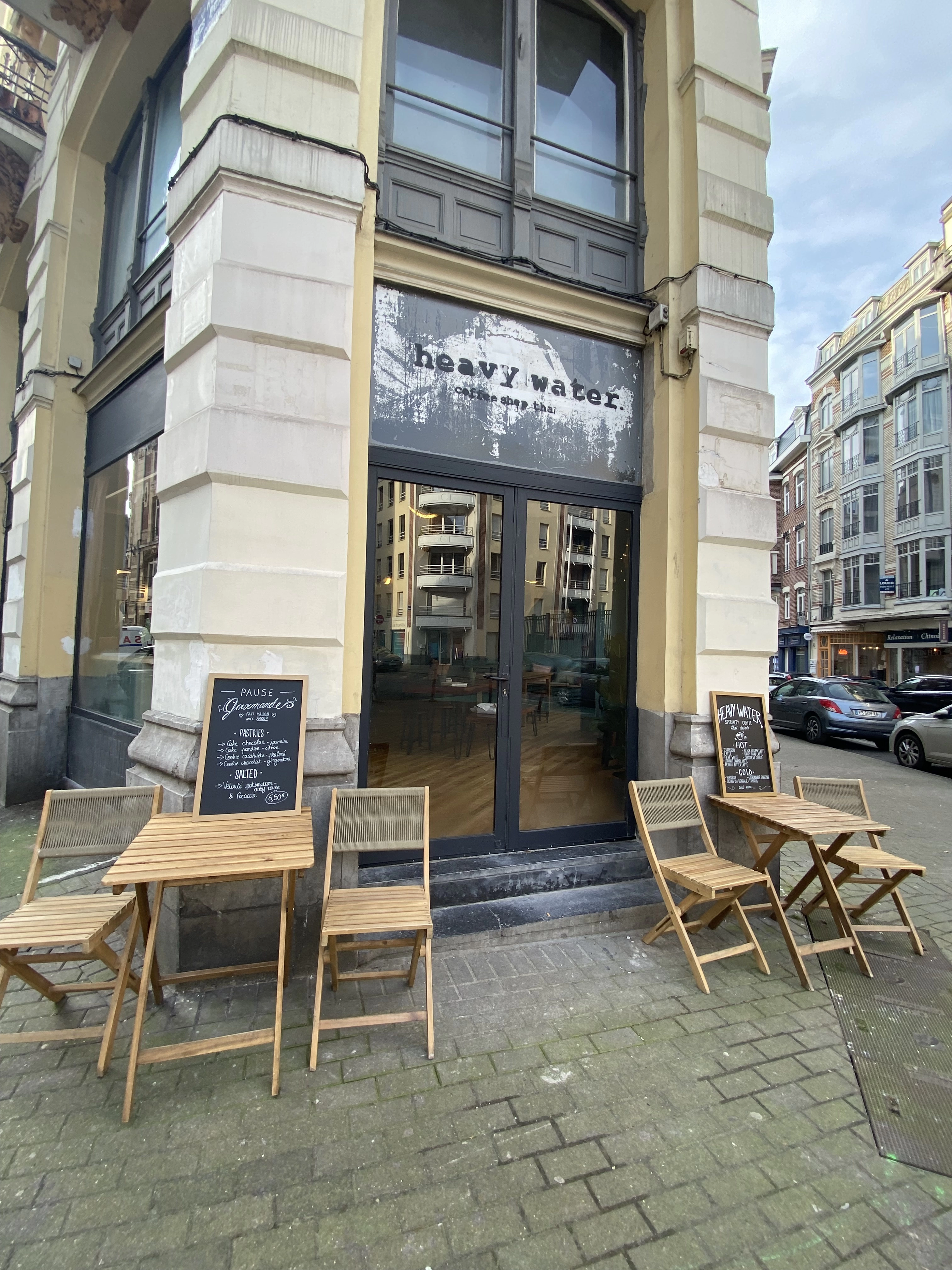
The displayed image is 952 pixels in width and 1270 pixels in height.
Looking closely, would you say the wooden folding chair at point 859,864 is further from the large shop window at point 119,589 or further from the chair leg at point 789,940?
the large shop window at point 119,589

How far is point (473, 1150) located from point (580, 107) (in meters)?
6.87

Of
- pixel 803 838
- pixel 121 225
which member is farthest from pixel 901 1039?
pixel 121 225

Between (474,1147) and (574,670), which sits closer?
(474,1147)

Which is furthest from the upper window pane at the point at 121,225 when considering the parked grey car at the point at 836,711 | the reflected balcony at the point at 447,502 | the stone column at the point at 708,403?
the parked grey car at the point at 836,711

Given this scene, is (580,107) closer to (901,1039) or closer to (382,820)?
(382,820)

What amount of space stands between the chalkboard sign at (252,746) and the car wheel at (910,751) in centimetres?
1168

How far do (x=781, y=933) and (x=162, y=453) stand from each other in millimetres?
4844

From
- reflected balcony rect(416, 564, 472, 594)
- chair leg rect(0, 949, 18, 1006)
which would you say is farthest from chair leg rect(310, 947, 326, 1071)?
reflected balcony rect(416, 564, 472, 594)

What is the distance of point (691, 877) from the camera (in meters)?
3.38

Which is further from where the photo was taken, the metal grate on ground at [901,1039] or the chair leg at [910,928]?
the chair leg at [910,928]

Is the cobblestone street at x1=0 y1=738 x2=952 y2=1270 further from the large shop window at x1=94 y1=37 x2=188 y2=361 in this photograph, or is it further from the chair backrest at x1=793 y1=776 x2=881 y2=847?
the large shop window at x1=94 y1=37 x2=188 y2=361

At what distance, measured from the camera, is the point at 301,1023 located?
2809 millimetres

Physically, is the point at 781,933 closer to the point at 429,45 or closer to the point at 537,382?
the point at 537,382

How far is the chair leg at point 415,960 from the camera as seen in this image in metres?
2.96
